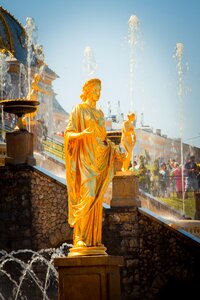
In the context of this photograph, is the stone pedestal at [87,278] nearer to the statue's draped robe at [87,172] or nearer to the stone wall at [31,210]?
the statue's draped robe at [87,172]

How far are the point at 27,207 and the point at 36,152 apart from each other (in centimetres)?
419

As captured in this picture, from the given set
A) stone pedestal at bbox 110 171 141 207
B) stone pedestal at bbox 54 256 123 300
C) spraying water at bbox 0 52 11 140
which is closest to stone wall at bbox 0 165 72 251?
stone pedestal at bbox 110 171 141 207

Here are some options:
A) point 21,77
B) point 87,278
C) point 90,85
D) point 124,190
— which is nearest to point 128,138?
point 124,190

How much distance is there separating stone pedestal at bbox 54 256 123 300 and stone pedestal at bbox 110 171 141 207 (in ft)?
31.9

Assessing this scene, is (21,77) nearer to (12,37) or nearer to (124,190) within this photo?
(12,37)

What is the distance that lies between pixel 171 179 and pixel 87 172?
15.6 metres

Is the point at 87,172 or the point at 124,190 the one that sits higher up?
the point at 87,172

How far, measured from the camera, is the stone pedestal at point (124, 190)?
2081cm

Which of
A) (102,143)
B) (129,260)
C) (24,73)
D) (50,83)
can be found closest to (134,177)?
(129,260)

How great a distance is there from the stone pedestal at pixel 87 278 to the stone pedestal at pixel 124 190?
9731mm

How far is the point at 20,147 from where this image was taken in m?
20.9

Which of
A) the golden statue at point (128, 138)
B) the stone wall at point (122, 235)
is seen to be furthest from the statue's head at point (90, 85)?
the golden statue at point (128, 138)

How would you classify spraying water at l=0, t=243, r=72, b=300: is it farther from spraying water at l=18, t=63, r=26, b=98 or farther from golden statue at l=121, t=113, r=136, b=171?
spraying water at l=18, t=63, r=26, b=98

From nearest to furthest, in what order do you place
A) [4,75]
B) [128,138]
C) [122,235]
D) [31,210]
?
[122,235] < [31,210] < [128,138] < [4,75]
